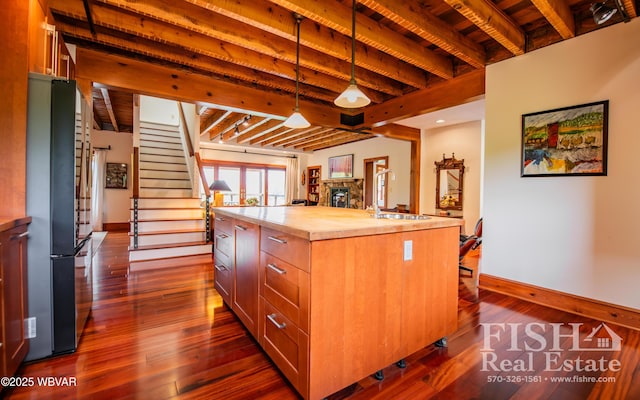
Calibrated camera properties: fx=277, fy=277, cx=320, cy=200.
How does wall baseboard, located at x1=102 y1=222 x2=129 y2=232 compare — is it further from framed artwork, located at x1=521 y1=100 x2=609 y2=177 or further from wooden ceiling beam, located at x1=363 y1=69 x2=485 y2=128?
framed artwork, located at x1=521 y1=100 x2=609 y2=177

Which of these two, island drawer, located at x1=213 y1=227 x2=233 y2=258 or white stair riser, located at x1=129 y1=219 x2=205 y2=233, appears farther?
white stair riser, located at x1=129 y1=219 x2=205 y2=233

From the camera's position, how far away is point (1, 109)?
156 centimetres

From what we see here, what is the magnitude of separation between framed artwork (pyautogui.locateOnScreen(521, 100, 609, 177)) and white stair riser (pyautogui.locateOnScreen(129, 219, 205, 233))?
4.62 metres

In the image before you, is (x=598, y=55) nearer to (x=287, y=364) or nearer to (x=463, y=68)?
(x=463, y=68)

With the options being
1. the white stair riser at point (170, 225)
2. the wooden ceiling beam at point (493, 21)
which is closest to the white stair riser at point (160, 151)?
the white stair riser at point (170, 225)

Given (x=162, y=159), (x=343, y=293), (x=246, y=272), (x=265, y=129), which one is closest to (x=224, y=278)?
(x=246, y=272)

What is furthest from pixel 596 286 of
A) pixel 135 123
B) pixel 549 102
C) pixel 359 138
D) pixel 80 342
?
pixel 135 123

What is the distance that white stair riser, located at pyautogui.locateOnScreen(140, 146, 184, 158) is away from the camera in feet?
21.0

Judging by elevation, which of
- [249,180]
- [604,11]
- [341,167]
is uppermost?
[604,11]

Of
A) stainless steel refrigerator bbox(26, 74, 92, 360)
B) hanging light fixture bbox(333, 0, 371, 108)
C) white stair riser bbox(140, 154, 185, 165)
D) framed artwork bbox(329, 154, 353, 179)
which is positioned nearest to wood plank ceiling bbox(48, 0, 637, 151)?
hanging light fixture bbox(333, 0, 371, 108)

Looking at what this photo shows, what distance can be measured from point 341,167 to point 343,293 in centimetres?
726

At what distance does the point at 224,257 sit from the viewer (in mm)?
2475

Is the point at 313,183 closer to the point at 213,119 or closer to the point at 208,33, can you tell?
the point at 213,119

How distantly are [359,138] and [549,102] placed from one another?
506 centimetres
